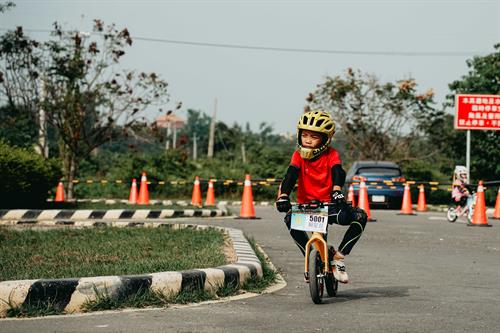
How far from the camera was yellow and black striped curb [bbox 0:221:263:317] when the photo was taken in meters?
7.27

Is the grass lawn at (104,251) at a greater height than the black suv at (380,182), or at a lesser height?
lesser

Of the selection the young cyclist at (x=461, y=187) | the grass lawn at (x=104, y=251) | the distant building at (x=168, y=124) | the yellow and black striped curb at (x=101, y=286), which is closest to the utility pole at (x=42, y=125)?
the distant building at (x=168, y=124)

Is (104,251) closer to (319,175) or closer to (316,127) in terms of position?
(319,175)

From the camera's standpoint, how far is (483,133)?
3919 centimetres

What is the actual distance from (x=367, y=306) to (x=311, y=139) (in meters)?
1.57

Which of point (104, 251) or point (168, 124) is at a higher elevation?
point (168, 124)

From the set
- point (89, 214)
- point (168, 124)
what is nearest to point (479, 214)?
point (89, 214)

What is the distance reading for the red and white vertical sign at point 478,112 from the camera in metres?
34.3

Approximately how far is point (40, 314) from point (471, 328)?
126 inches

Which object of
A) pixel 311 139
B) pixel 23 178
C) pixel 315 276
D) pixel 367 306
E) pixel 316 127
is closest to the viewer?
pixel 367 306

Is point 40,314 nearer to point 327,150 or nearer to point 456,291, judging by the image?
point 327,150

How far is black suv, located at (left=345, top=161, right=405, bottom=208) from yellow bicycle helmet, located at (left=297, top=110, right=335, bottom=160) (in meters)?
20.7

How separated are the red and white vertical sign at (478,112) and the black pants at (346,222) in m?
26.2

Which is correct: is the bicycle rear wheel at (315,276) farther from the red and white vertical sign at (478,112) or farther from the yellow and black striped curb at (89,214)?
the red and white vertical sign at (478,112)
